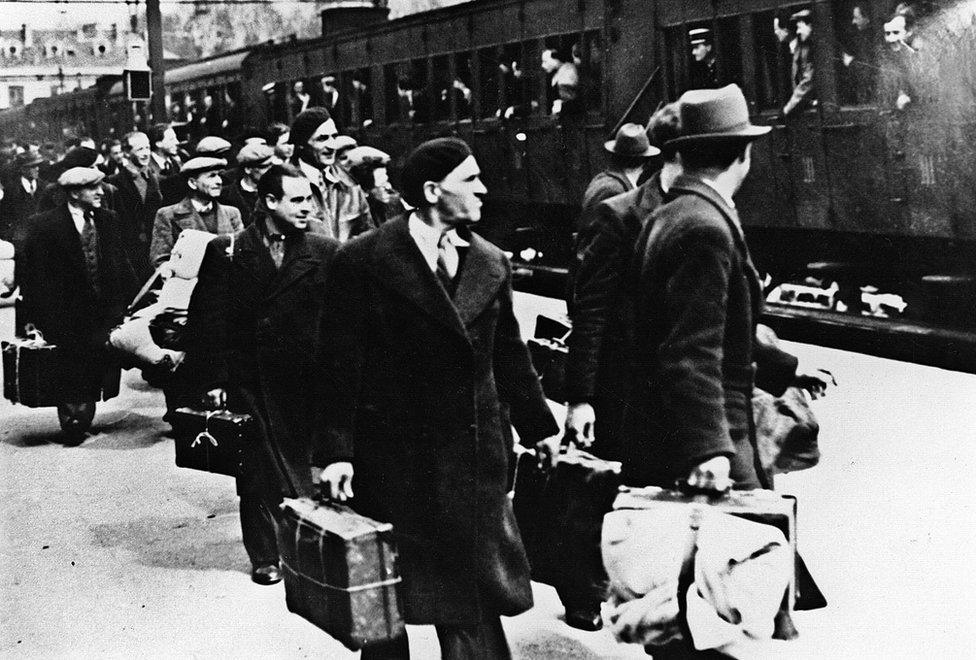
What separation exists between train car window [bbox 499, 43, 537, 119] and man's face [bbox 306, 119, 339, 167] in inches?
244

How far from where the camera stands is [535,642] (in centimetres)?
481

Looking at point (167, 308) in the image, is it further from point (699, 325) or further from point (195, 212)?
point (699, 325)

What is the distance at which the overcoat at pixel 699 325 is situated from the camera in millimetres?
3711

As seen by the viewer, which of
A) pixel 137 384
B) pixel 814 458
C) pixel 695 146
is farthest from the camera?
pixel 137 384

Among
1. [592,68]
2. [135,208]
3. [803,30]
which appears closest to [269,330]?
[803,30]

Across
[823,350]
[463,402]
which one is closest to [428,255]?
[463,402]

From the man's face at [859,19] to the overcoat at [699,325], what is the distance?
17.9 feet

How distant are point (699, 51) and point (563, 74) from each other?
2.29 metres

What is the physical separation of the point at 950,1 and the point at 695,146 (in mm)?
5524

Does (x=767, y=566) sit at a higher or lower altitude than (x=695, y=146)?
lower

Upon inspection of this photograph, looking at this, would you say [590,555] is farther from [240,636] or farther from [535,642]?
[240,636]

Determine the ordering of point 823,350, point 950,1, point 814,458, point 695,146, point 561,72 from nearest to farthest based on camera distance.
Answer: point 695,146
point 814,458
point 950,1
point 823,350
point 561,72

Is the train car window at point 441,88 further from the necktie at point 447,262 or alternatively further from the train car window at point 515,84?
the necktie at point 447,262

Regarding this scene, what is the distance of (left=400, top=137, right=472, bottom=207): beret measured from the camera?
12.8 ft
